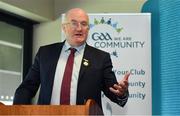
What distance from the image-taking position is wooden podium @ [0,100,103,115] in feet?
4.57

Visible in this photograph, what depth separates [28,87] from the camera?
6.89 feet

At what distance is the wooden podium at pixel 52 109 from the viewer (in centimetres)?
139

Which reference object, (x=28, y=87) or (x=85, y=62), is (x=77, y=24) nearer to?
(x=85, y=62)

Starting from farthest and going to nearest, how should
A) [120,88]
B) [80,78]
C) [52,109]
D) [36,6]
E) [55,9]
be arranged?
[55,9] → [36,6] → [80,78] → [120,88] → [52,109]

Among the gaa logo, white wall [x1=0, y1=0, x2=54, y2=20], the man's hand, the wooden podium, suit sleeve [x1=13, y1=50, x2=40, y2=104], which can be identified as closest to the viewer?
the wooden podium

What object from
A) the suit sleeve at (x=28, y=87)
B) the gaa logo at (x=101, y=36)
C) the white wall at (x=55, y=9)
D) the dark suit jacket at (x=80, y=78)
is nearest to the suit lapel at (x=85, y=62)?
the dark suit jacket at (x=80, y=78)

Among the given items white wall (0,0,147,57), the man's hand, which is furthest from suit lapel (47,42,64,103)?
white wall (0,0,147,57)

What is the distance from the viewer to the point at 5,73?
4.54m

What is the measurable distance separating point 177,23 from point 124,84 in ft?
5.99

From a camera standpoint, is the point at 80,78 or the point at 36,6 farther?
the point at 36,6

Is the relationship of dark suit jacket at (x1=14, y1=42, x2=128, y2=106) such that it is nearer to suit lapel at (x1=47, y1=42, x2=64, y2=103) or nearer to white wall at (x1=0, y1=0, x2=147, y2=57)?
suit lapel at (x1=47, y1=42, x2=64, y2=103)

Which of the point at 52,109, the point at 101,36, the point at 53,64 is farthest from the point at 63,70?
the point at 101,36

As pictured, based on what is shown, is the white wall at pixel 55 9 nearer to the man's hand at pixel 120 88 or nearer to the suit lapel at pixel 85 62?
the suit lapel at pixel 85 62

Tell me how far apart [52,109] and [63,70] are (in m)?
0.63
